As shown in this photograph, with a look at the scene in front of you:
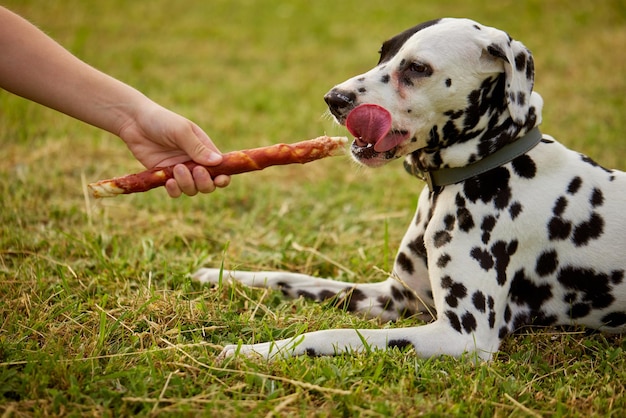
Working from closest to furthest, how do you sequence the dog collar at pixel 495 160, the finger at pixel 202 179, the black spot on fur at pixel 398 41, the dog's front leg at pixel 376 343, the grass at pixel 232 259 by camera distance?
the grass at pixel 232 259
the dog's front leg at pixel 376 343
the dog collar at pixel 495 160
the black spot on fur at pixel 398 41
the finger at pixel 202 179

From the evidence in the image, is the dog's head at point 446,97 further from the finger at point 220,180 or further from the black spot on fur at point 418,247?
the finger at point 220,180

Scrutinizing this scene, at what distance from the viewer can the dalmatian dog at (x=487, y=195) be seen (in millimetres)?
3070

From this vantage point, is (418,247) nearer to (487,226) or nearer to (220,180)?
(487,226)

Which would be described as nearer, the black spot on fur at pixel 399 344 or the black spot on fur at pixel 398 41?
the black spot on fur at pixel 399 344

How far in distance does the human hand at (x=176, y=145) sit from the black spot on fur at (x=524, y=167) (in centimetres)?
142

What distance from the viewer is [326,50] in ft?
33.3

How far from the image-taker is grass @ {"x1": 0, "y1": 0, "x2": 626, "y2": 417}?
107 inches

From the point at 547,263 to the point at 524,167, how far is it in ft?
1.52

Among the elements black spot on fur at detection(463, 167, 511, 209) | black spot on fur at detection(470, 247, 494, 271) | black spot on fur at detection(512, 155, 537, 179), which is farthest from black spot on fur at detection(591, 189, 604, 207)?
black spot on fur at detection(470, 247, 494, 271)

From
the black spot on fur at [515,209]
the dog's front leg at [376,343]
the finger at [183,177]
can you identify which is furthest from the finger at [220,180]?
the black spot on fur at [515,209]

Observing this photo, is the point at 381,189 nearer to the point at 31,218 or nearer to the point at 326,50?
the point at 31,218

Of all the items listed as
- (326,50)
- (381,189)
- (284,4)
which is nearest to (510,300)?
(381,189)

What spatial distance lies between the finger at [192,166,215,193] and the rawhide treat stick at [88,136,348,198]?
37 mm

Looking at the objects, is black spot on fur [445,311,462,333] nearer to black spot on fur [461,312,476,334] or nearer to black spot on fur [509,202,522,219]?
black spot on fur [461,312,476,334]
